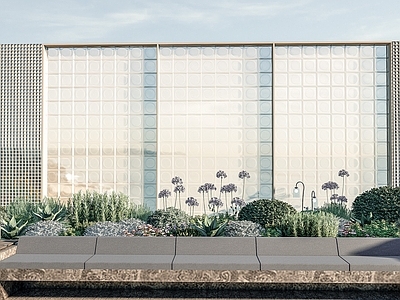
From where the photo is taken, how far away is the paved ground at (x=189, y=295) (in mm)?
5223

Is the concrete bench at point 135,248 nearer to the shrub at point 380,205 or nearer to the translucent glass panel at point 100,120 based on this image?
the shrub at point 380,205

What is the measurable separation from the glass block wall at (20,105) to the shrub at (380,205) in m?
5.98

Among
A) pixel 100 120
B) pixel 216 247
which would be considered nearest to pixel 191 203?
pixel 100 120

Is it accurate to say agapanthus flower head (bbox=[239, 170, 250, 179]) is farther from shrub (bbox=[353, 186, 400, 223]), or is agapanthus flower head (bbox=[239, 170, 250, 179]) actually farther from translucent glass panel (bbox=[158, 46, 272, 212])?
shrub (bbox=[353, 186, 400, 223])

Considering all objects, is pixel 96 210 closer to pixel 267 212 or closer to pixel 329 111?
pixel 267 212

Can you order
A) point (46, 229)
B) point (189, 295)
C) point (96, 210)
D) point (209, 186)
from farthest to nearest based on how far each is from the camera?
1. point (209, 186)
2. point (96, 210)
3. point (46, 229)
4. point (189, 295)

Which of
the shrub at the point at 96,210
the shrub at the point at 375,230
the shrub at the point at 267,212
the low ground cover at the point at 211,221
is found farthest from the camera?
the shrub at the point at 96,210

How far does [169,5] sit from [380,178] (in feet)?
17.0

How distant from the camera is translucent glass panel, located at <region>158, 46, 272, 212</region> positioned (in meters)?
10.3

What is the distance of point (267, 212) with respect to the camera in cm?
702

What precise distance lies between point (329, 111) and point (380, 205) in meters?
2.95

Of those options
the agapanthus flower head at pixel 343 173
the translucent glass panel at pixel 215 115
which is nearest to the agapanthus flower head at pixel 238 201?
the translucent glass panel at pixel 215 115

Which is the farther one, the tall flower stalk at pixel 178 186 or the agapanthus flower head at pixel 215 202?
the tall flower stalk at pixel 178 186

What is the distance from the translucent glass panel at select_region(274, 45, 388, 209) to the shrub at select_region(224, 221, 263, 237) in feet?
13.5
